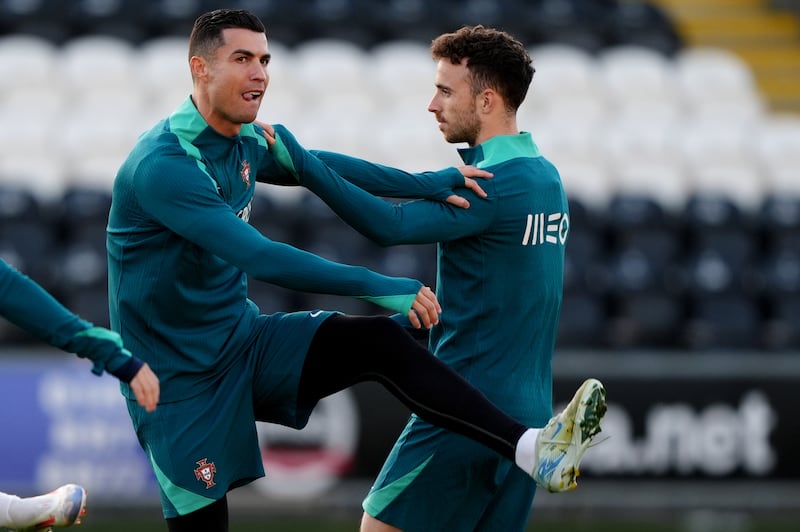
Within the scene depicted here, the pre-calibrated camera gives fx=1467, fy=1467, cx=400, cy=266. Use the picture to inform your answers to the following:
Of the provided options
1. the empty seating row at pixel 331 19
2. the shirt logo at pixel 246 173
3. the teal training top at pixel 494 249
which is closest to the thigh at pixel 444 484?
the teal training top at pixel 494 249

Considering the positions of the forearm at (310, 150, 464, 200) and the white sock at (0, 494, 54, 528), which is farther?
the forearm at (310, 150, 464, 200)

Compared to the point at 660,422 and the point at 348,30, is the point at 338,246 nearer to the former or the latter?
the point at 660,422

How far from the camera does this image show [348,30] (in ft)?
42.4

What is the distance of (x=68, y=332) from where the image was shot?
4430 mm

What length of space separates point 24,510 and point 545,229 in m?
2.00

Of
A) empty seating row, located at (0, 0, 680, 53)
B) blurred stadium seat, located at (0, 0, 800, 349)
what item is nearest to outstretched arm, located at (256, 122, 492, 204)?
blurred stadium seat, located at (0, 0, 800, 349)

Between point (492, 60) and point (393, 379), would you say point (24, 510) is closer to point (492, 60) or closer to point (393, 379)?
point (393, 379)

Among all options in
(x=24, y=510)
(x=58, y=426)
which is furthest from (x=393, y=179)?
(x=58, y=426)

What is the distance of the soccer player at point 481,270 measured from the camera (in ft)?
16.4

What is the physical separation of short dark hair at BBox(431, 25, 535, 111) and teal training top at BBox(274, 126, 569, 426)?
19 cm

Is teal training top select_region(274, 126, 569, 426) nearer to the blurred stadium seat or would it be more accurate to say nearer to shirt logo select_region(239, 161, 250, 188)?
shirt logo select_region(239, 161, 250, 188)

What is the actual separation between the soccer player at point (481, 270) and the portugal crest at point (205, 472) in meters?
0.58

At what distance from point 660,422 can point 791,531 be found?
1.11 m

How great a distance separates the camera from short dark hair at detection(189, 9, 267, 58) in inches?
191
